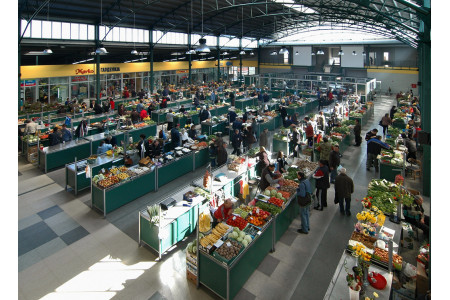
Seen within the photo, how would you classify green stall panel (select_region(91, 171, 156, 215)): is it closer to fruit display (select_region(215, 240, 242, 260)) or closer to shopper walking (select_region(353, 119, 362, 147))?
fruit display (select_region(215, 240, 242, 260))

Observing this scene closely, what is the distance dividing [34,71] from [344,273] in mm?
22371

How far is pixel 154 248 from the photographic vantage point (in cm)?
673

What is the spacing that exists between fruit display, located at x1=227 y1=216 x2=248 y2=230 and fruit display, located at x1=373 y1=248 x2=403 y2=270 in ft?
8.37

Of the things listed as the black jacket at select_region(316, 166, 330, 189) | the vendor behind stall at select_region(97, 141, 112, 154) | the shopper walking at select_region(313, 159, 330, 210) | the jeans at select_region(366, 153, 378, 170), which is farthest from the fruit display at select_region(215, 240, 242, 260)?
the jeans at select_region(366, 153, 378, 170)

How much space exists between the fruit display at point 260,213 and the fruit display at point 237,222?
1.26 ft

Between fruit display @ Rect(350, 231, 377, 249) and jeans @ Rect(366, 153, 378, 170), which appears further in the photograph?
jeans @ Rect(366, 153, 378, 170)

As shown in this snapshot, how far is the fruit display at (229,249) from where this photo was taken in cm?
541

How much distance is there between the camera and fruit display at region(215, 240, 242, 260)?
17.7 ft

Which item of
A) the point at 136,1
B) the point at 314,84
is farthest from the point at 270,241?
the point at 314,84

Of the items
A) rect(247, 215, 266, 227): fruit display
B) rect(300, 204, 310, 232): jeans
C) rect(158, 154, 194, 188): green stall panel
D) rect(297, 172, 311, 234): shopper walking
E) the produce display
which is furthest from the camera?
rect(158, 154, 194, 188): green stall panel

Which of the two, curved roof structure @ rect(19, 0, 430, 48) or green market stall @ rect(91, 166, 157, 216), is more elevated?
curved roof structure @ rect(19, 0, 430, 48)

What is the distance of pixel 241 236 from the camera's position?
5887mm

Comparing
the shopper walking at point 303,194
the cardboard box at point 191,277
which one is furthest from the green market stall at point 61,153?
the shopper walking at point 303,194

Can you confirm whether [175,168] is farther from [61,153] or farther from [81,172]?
[61,153]
